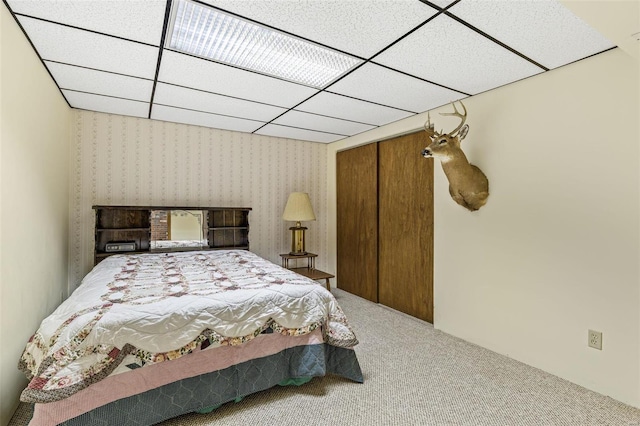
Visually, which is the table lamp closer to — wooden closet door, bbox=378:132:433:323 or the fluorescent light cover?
wooden closet door, bbox=378:132:433:323

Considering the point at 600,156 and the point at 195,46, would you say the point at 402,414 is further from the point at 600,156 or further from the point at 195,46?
the point at 195,46

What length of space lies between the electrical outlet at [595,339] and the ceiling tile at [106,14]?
324cm

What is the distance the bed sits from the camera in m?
→ 1.52

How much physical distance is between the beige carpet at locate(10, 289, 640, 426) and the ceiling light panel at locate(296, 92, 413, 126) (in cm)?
225

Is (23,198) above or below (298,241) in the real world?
above

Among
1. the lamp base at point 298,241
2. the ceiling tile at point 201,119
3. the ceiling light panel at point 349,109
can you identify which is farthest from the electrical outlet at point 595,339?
the ceiling tile at point 201,119

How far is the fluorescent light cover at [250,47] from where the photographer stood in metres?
1.74

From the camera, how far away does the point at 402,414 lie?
1.83 metres

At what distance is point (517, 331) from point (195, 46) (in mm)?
3160

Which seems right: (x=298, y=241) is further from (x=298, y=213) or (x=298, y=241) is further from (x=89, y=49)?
(x=89, y=49)

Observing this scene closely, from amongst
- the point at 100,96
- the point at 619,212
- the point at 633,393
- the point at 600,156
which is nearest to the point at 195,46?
the point at 100,96

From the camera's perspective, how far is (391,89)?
2639 mm

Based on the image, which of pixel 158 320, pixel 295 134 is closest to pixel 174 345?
pixel 158 320

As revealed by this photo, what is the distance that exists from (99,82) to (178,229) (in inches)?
68.6
